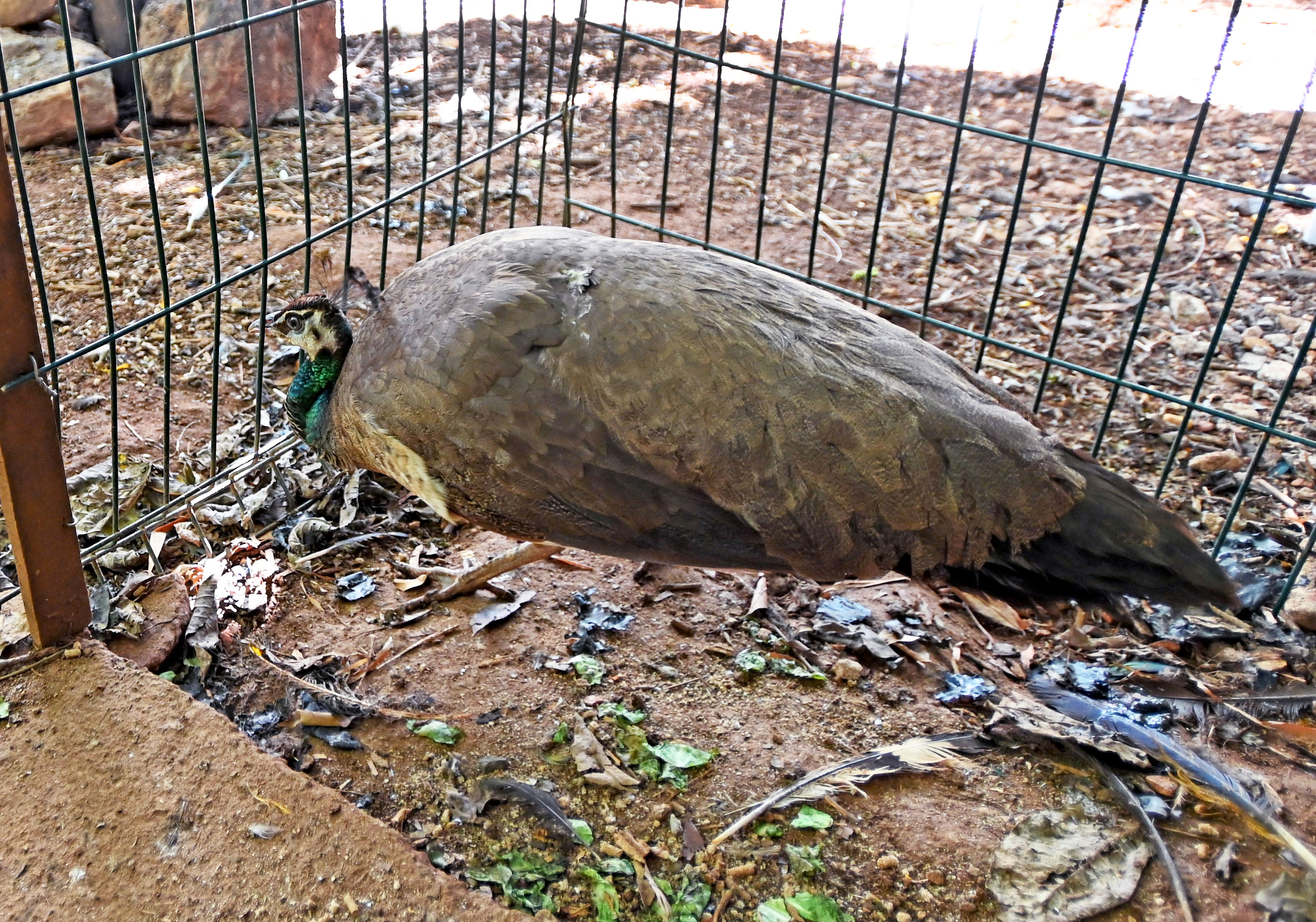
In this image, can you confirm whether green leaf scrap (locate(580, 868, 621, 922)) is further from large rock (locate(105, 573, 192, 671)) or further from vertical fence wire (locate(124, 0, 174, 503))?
vertical fence wire (locate(124, 0, 174, 503))

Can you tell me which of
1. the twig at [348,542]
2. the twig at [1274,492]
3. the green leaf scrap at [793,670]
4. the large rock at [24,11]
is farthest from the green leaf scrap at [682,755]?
the large rock at [24,11]

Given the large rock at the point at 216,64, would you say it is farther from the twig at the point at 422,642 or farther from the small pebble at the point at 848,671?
the small pebble at the point at 848,671

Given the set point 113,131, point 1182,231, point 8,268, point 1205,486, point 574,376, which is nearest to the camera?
point 8,268

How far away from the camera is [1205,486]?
407 centimetres

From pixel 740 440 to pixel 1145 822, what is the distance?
1.42 meters

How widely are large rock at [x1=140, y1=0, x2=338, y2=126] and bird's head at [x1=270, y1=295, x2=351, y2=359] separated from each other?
3.16 metres

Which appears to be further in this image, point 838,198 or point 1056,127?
point 1056,127

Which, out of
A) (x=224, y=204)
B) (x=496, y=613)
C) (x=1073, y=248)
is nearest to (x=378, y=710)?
(x=496, y=613)

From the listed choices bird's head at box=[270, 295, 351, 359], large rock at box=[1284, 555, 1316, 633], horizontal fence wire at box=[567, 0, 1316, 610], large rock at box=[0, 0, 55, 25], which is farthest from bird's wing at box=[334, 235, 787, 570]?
large rock at box=[0, 0, 55, 25]

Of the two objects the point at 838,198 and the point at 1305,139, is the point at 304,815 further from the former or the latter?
the point at 1305,139

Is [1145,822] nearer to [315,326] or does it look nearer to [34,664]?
[315,326]

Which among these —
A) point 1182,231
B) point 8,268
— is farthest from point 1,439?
point 1182,231

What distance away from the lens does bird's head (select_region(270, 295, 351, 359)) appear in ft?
11.1

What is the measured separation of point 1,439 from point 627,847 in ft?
6.21
